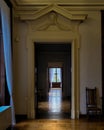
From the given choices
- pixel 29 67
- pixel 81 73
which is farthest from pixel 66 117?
pixel 29 67

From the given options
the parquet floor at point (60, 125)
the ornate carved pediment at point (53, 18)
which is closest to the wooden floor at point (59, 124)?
the parquet floor at point (60, 125)

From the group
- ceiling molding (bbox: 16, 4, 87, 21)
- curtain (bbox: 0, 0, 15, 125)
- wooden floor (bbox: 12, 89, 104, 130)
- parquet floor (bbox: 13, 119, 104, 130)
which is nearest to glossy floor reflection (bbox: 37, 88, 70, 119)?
wooden floor (bbox: 12, 89, 104, 130)

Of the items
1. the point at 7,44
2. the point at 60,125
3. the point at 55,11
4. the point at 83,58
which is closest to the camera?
the point at 7,44

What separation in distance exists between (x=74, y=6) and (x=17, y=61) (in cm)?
245

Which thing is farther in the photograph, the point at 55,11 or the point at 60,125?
the point at 55,11

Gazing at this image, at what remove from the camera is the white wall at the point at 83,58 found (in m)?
8.04

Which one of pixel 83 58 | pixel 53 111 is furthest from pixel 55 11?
pixel 53 111

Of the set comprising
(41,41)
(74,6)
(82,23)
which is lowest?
(41,41)

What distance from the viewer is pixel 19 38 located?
26.5 feet

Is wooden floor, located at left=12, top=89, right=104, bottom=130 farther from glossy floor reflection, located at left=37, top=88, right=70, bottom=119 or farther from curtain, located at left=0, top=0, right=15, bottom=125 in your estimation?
curtain, located at left=0, top=0, right=15, bottom=125

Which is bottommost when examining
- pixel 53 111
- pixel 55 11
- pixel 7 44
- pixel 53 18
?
pixel 53 111

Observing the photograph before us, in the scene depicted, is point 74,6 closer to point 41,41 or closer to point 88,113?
point 41,41

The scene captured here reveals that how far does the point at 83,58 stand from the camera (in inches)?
317

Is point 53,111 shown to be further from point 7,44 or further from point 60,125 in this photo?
point 7,44
